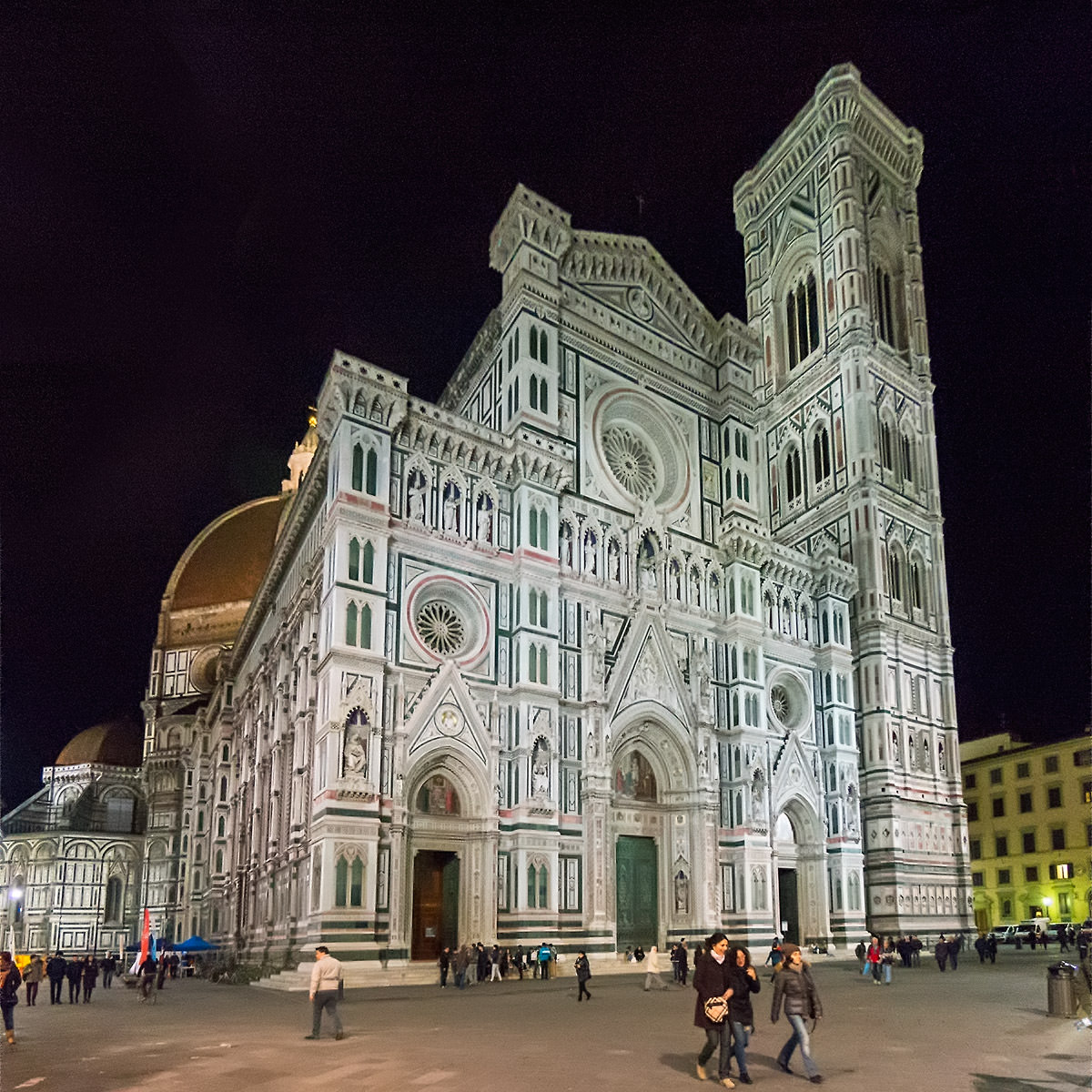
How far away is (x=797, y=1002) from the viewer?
1309 cm

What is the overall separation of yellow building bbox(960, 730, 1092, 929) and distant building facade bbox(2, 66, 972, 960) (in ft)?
70.8

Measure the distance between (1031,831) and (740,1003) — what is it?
65871mm

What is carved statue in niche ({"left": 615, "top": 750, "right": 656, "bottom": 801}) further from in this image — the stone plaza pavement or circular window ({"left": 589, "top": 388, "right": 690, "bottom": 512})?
the stone plaza pavement

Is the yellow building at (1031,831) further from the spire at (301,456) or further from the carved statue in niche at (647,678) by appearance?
the spire at (301,456)

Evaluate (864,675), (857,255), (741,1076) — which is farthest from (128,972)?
(857,255)

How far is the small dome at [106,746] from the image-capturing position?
79.6 meters

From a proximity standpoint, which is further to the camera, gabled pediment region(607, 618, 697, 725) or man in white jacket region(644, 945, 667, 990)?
gabled pediment region(607, 618, 697, 725)

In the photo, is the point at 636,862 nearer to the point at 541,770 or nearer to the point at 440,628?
the point at 541,770

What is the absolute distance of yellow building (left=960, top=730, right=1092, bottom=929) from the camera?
6631 cm

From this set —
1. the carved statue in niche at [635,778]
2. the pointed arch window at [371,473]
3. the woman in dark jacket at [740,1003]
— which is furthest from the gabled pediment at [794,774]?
the woman in dark jacket at [740,1003]

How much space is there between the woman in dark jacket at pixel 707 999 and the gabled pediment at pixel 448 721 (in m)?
21.2

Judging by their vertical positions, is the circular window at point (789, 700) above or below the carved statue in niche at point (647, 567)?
below

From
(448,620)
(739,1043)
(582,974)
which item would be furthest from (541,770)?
(739,1043)

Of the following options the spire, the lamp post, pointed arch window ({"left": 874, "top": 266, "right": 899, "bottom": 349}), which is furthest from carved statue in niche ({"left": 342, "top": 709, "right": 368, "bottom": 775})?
the spire
